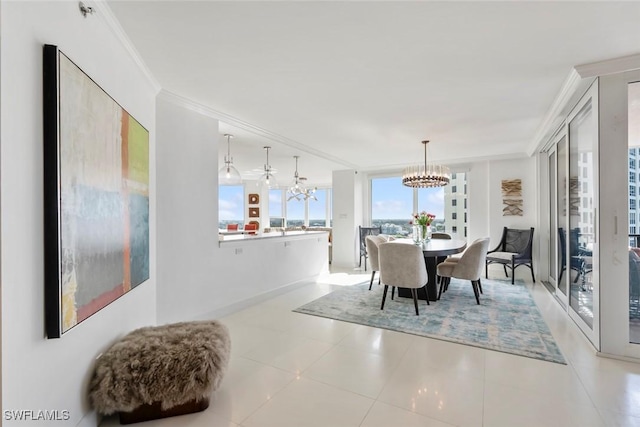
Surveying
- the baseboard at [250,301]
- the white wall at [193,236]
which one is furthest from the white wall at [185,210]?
the baseboard at [250,301]

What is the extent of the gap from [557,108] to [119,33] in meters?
4.00

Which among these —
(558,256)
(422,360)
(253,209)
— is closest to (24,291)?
(422,360)

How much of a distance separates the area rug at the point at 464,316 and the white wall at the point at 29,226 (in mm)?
2484

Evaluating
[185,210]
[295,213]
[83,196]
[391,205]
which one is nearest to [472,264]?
[391,205]

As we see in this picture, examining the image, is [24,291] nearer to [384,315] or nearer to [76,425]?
[76,425]

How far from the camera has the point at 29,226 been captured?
46.0 inches

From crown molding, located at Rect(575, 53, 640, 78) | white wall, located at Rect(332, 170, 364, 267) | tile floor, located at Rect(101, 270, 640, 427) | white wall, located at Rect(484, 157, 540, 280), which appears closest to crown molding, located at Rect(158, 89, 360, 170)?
white wall, located at Rect(332, 170, 364, 267)

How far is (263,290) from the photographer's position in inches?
166

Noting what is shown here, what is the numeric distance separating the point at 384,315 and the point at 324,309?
75 centimetres

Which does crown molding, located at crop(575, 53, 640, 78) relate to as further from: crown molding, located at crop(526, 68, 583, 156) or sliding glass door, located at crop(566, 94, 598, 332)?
sliding glass door, located at crop(566, 94, 598, 332)

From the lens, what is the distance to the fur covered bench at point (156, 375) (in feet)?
5.22

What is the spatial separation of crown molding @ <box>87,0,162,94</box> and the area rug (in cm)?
296

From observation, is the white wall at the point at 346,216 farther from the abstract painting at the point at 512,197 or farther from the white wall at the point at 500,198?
the abstract painting at the point at 512,197

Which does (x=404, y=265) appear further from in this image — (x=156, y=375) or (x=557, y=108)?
(x=156, y=375)
